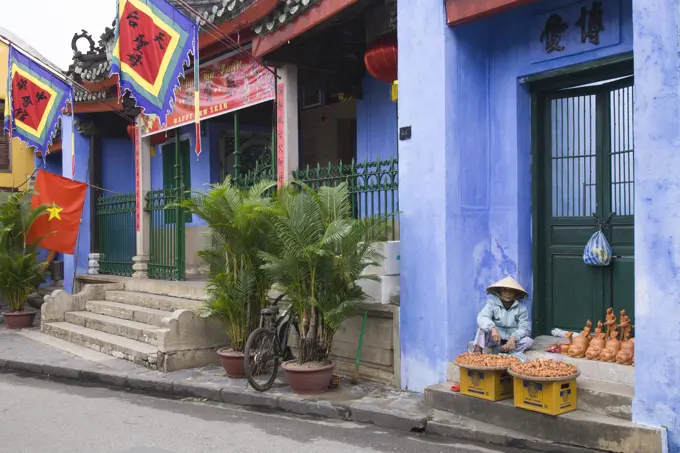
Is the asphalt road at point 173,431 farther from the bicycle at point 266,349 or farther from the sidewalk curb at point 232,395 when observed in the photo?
the bicycle at point 266,349

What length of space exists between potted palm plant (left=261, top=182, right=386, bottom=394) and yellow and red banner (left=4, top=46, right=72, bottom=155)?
8.58 metres

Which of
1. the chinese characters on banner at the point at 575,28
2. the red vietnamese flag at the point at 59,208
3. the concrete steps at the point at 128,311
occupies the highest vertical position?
the chinese characters on banner at the point at 575,28

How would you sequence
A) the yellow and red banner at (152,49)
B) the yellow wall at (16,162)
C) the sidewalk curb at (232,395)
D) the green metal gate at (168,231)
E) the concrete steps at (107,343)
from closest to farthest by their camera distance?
the sidewalk curb at (232,395) → the concrete steps at (107,343) → the yellow and red banner at (152,49) → the green metal gate at (168,231) → the yellow wall at (16,162)

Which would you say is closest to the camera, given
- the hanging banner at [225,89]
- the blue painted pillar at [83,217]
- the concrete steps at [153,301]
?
the hanging banner at [225,89]

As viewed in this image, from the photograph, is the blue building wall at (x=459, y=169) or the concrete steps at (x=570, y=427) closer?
the concrete steps at (x=570, y=427)

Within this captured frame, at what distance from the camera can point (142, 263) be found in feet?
47.7

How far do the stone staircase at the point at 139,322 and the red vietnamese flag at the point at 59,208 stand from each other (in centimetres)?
116

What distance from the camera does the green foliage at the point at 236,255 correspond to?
9070 mm

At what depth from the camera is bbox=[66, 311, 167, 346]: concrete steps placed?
36.8ft

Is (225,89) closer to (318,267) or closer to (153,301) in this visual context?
(153,301)

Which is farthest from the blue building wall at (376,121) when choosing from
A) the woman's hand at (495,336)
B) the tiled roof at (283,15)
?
the woman's hand at (495,336)

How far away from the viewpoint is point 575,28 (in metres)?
7.39

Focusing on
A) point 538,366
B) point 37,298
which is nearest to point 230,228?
point 538,366

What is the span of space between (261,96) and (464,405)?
6237mm
